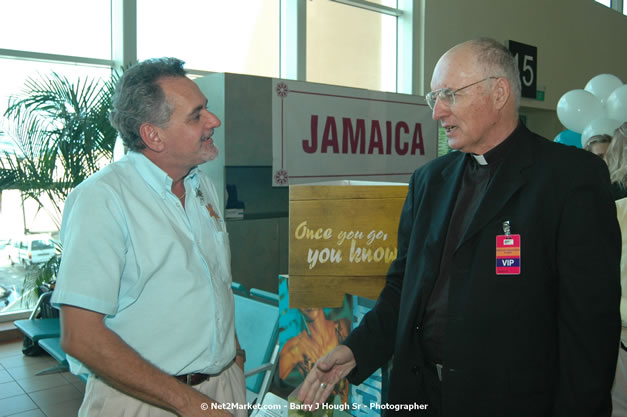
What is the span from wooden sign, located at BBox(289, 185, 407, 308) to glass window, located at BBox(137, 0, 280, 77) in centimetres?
373

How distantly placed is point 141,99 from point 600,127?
411cm

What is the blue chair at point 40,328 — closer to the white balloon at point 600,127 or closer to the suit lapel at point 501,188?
the suit lapel at point 501,188

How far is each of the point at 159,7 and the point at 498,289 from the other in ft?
16.9

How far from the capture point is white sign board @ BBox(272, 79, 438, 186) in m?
3.90

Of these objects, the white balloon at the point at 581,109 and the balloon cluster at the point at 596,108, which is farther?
the white balloon at the point at 581,109

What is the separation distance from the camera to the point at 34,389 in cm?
380

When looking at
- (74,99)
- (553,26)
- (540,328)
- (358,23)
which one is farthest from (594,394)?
(553,26)

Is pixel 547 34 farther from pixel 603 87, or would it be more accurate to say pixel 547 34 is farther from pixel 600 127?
pixel 600 127

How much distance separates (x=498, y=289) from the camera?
125 centimetres

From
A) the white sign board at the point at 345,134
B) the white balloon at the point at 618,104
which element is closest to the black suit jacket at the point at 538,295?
the white sign board at the point at 345,134

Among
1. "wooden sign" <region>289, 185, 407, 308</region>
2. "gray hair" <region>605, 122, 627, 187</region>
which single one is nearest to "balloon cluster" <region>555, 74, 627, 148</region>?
"gray hair" <region>605, 122, 627, 187</region>

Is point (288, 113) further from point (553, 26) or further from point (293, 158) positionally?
point (553, 26)

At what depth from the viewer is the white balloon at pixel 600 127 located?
434 cm

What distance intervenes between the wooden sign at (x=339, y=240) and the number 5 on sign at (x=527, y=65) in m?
7.94
